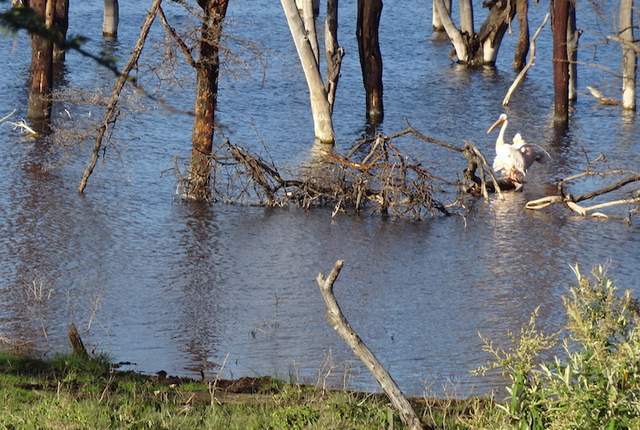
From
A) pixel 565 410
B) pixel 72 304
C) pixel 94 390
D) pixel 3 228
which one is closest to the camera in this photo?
pixel 565 410

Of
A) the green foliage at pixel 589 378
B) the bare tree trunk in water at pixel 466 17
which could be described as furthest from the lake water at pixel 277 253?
the bare tree trunk in water at pixel 466 17

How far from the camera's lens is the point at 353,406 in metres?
7.65

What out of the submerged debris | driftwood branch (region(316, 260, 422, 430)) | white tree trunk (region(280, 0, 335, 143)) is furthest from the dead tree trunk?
driftwood branch (region(316, 260, 422, 430))

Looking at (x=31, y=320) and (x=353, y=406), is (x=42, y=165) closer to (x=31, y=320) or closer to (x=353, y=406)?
(x=31, y=320)

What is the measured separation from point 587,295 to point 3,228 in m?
9.96

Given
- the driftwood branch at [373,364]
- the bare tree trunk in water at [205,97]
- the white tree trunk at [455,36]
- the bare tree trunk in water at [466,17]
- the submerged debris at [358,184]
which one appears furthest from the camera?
the bare tree trunk in water at [466,17]

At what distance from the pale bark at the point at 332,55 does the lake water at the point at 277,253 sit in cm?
75

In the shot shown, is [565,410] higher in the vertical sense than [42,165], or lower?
higher

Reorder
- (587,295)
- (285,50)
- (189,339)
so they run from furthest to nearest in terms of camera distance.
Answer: (285,50)
(189,339)
(587,295)

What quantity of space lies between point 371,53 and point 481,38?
27.2ft

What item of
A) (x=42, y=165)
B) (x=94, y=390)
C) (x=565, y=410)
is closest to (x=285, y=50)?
(x=42, y=165)

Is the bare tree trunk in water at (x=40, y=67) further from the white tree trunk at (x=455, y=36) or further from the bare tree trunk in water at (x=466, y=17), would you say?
the bare tree trunk in water at (x=466, y=17)

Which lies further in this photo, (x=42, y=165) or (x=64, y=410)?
(x=42, y=165)

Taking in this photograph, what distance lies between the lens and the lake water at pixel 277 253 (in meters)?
10.8
